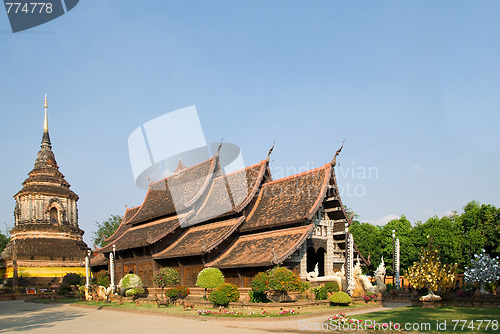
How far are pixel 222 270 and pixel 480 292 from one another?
14.0m

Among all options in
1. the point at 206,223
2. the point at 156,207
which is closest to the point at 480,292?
the point at 206,223

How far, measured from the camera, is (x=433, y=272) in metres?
21.6

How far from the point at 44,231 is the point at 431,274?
4661 centimetres

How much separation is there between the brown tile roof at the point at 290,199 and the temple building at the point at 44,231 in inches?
1120

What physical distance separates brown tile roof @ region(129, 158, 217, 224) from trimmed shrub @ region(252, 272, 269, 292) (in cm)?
1107

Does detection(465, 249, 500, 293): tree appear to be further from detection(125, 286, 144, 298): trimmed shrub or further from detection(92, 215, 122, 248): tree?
detection(92, 215, 122, 248): tree

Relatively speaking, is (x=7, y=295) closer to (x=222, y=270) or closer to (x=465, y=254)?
(x=222, y=270)

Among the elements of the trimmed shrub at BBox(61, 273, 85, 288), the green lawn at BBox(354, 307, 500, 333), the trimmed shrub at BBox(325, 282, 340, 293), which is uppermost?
the green lawn at BBox(354, 307, 500, 333)

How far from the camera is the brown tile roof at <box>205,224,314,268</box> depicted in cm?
2500

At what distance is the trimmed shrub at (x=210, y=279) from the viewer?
25.8 m

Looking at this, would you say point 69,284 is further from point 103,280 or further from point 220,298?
point 220,298

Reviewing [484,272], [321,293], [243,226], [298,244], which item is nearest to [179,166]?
[243,226]

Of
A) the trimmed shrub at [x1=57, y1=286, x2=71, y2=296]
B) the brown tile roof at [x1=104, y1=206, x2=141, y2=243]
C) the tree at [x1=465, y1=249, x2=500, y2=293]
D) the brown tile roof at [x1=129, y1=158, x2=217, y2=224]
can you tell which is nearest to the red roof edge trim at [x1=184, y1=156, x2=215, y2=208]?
the brown tile roof at [x1=129, y1=158, x2=217, y2=224]

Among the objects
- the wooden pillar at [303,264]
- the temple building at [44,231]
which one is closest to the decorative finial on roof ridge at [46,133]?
the temple building at [44,231]
